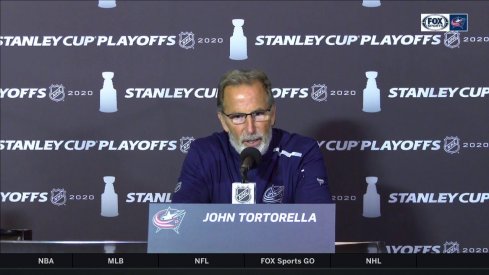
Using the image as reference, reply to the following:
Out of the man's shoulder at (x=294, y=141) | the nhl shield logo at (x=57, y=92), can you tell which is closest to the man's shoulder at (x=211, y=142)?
the man's shoulder at (x=294, y=141)

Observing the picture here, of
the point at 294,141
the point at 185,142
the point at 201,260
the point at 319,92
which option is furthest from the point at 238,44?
the point at 201,260

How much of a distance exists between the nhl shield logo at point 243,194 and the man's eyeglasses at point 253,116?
1010 millimetres

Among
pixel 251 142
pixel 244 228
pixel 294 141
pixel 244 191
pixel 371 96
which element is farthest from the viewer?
pixel 371 96

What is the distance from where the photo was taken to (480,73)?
5.59 metres

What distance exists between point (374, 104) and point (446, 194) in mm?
667

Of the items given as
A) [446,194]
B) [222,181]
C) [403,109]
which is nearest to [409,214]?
[446,194]

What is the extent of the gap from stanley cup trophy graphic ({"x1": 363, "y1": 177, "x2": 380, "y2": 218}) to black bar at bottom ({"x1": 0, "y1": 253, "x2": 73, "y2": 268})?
3451 mm

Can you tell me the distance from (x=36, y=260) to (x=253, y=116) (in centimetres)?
205

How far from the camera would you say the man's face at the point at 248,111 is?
4.26 meters

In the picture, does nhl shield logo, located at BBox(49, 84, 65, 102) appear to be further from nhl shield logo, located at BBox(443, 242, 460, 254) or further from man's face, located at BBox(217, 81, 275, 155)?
nhl shield logo, located at BBox(443, 242, 460, 254)

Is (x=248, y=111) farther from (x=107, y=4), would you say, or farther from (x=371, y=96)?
(x=107, y=4)

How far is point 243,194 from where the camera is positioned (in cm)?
329

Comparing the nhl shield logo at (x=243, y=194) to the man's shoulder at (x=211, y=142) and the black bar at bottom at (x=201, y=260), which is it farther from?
the man's shoulder at (x=211, y=142)

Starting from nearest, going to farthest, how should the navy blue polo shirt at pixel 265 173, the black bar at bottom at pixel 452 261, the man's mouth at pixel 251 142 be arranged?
the black bar at bottom at pixel 452 261, the navy blue polo shirt at pixel 265 173, the man's mouth at pixel 251 142
